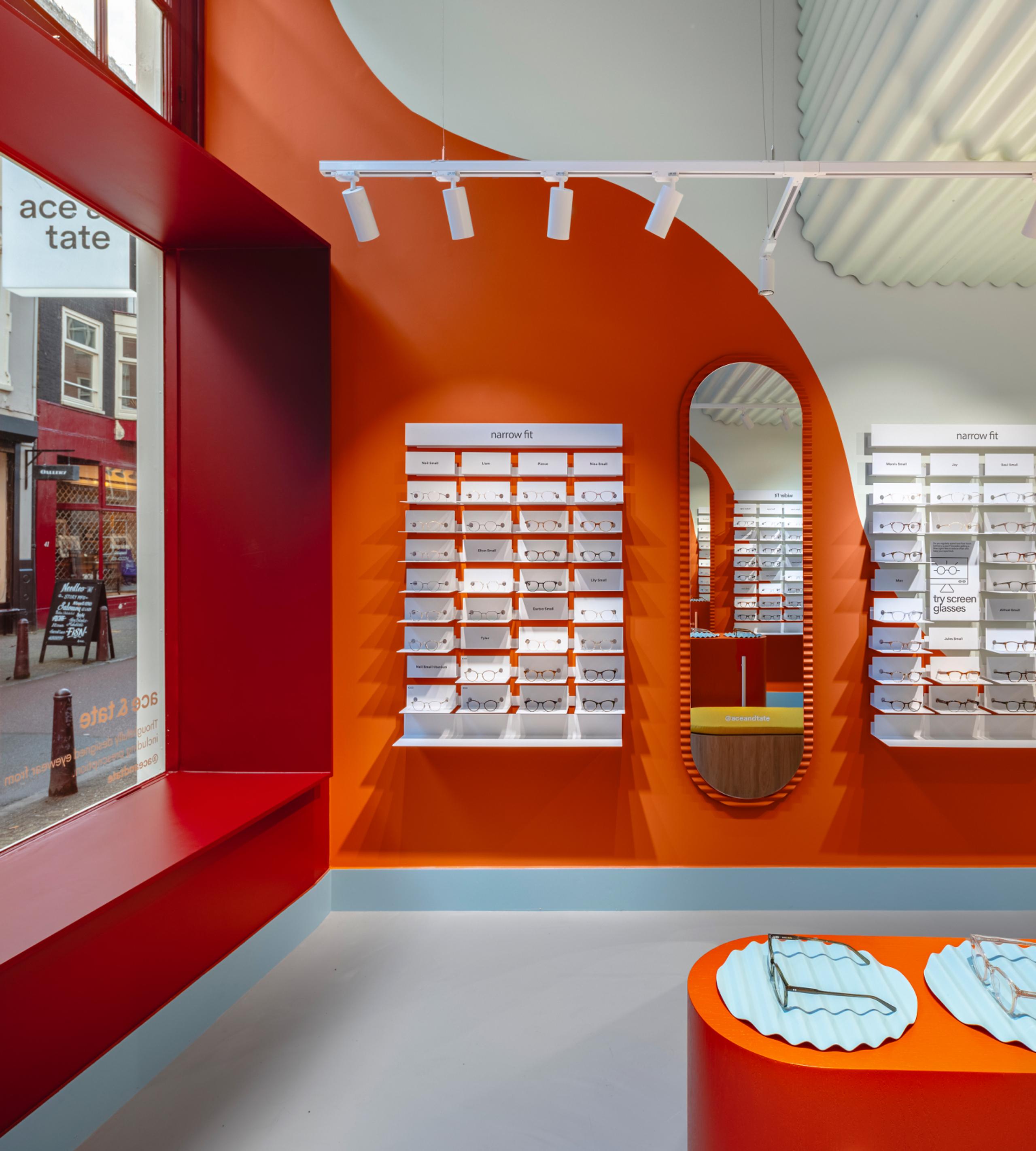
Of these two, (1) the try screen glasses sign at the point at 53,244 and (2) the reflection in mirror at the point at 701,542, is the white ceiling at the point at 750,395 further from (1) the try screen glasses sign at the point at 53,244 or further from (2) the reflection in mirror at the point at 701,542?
(1) the try screen glasses sign at the point at 53,244

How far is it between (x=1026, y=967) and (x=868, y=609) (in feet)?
5.88

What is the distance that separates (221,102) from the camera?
319 centimetres

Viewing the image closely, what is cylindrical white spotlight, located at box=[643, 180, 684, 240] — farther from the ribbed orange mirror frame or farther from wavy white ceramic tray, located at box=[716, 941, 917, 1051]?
wavy white ceramic tray, located at box=[716, 941, 917, 1051]

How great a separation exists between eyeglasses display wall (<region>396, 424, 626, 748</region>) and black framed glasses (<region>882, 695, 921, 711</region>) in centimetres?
126

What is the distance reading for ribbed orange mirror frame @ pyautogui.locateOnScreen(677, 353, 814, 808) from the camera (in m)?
3.18

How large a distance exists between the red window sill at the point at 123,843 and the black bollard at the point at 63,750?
0.40ft

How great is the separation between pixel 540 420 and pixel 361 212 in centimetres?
120

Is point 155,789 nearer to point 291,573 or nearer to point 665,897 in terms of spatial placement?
point 291,573

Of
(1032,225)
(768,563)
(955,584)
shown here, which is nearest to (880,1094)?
(768,563)

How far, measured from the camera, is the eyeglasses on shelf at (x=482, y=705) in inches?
124

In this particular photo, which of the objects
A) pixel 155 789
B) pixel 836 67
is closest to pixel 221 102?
pixel 836 67

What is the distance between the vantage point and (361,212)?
7.80ft

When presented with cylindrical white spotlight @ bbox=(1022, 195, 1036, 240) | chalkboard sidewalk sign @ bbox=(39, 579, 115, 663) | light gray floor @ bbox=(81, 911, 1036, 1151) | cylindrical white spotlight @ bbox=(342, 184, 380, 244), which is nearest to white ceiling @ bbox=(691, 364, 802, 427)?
cylindrical white spotlight @ bbox=(1022, 195, 1036, 240)

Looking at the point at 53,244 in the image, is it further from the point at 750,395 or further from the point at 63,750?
the point at 750,395
